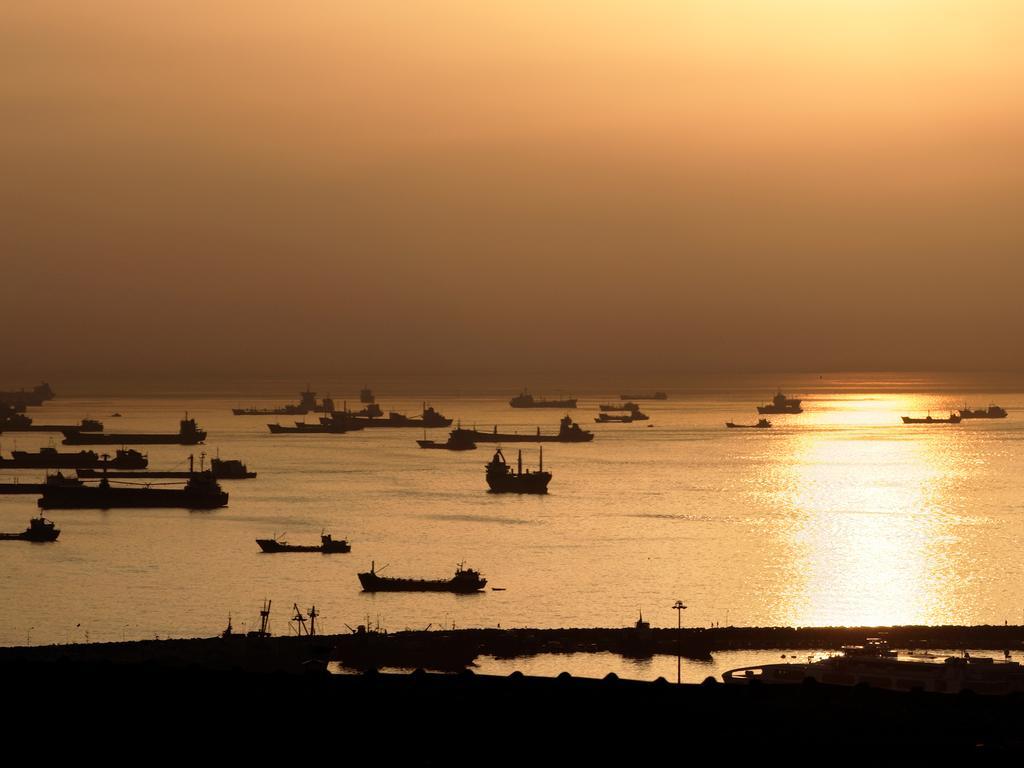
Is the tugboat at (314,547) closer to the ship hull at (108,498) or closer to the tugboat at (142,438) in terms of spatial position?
the ship hull at (108,498)

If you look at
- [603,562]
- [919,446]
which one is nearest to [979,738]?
[603,562]

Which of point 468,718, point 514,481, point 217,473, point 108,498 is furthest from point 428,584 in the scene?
point 217,473

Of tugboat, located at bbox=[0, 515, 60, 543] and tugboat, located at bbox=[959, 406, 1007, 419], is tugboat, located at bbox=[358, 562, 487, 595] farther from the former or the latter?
tugboat, located at bbox=[959, 406, 1007, 419]

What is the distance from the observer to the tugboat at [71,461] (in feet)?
284

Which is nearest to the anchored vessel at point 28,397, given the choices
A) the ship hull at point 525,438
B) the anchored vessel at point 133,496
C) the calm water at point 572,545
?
the ship hull at point 525,438

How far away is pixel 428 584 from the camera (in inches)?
1540

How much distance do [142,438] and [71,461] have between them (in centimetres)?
2128

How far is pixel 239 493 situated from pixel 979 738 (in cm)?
6134

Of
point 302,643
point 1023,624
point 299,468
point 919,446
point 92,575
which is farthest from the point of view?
point 919,446

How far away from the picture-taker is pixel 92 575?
4231cm

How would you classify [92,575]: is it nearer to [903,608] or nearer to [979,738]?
[903,608]

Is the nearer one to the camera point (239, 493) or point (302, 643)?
point (302, 643)

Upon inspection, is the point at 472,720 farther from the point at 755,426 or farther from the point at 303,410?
the point at 303,410

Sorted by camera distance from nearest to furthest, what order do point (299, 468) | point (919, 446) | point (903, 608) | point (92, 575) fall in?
point (903, 608), point (92, 575), point (299, 468), point (919, 446)
